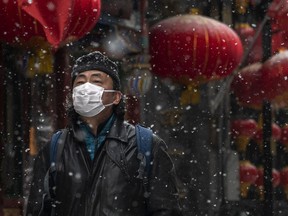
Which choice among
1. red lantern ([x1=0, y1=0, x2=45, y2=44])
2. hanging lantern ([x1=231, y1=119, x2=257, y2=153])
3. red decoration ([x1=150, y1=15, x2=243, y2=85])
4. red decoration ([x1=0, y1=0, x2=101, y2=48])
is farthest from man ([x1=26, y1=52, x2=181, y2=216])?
hanging lantern ([x1=231, y1=119, x2=257, y2=153])

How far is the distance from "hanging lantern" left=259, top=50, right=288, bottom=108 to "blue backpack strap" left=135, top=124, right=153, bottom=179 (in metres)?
7.88

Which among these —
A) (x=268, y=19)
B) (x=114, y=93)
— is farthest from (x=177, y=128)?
(x=114, y=93)

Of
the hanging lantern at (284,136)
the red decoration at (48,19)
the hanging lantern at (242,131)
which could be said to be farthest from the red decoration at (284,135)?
the red decoration at (48,19)

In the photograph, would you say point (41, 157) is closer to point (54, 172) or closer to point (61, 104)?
point (54, 172)

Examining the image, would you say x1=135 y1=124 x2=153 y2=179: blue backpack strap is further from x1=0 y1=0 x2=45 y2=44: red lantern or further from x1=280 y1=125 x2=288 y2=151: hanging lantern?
x1=280 y1=125 x2=288 y2=151: hanging lantern

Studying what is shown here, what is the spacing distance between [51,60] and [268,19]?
3355mm

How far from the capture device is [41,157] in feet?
15.3

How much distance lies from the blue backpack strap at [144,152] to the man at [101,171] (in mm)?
24

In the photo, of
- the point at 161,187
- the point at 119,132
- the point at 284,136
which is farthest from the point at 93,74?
the point at 284,136

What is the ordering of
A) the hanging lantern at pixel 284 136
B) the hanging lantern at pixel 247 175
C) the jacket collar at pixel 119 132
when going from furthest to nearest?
the hanging lantern at pixel 284 136 < the hanging lantern at pixel 247 175 < the jacket collar at pixel 119 132

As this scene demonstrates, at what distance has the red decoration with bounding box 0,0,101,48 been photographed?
22.9ft

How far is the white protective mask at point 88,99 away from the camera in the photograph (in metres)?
4.79

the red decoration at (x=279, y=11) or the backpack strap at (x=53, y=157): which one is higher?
the red decoration at (x=279, y=11)

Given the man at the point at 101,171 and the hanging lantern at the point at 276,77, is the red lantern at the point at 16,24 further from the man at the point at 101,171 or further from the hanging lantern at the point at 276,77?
the hanging lantern at the point at 276,77
